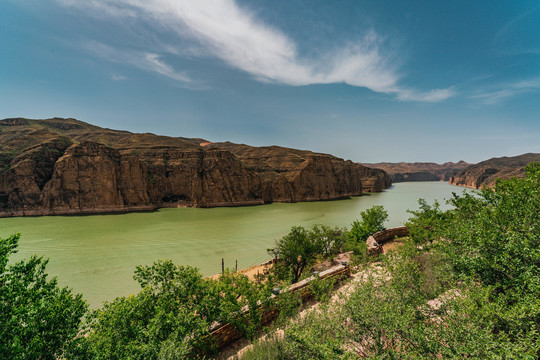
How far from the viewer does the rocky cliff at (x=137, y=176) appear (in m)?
46.8

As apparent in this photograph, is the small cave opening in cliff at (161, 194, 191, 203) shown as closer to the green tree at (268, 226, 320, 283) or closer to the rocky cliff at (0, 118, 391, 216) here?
the rocky cliff at (0, 118, 391, 216)

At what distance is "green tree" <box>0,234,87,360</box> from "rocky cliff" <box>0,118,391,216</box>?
55675 mm

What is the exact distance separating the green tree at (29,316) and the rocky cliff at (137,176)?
55675 mm

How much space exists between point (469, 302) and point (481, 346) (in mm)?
1143

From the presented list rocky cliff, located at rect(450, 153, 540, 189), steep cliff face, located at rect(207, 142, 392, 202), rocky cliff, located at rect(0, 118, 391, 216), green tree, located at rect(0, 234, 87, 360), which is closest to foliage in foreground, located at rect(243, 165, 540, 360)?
green tree, located at rect(0, 234, 87, 360)

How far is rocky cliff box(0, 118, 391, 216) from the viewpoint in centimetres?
4684

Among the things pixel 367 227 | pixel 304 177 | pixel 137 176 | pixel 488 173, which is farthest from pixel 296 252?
pixel 488 173

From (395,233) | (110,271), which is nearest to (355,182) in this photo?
(395,233)

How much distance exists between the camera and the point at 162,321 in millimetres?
5152

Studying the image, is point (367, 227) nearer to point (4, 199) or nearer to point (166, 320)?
point (166, 320)

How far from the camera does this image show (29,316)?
3584 mm

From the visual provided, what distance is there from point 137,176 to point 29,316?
202ft

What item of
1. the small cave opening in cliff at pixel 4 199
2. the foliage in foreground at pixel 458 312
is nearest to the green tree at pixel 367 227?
the foliage in foreground at pixel 458 312

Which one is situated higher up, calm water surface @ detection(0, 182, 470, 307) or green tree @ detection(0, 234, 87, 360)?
green tree @ detection(0, 234, 87, 360)
